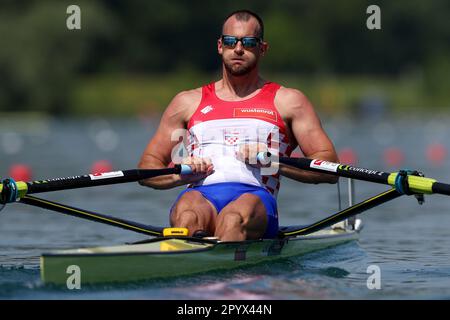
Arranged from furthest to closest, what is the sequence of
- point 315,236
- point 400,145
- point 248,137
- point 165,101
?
point 165,101
point 400,145
point 315,236
point 248,137

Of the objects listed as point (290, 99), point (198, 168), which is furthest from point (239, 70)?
point (198, 168)

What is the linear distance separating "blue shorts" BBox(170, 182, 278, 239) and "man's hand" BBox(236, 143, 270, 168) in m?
0.18

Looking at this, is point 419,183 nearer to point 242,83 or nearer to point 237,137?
point 237,137

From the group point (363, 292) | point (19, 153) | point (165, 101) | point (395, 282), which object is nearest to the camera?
point (363, 292)

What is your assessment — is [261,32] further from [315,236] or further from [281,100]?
[315,236]

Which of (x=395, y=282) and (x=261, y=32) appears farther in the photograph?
(x=261, y=32)

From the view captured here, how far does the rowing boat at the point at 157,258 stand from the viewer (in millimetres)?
7723

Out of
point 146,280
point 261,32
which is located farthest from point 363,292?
point 261,32

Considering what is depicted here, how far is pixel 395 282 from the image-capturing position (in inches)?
339

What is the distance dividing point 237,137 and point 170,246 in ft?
4.15

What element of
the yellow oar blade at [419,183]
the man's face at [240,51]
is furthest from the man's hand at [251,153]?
the yellow oar blade at [419,183]

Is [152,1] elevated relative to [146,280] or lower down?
elevated

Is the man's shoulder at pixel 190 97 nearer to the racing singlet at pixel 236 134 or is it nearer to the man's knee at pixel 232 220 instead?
the racing singlet at pixel 236 134
